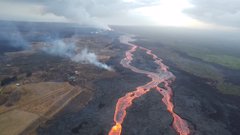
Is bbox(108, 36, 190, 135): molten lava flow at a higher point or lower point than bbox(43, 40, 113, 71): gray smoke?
lower

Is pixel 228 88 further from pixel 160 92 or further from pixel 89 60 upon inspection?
pixel 89 60

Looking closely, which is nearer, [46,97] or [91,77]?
[46,97]

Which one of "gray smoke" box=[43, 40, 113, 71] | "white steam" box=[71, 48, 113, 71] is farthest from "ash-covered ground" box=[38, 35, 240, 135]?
"gray smoke" box=[43, 40, 113, 71]

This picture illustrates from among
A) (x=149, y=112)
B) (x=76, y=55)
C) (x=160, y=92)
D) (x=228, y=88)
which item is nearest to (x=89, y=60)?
(x=76, y=55)

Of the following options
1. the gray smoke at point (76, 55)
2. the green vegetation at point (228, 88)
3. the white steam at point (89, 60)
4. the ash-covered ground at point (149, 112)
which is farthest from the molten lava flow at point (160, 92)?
the green vegetation at point (228, 88)

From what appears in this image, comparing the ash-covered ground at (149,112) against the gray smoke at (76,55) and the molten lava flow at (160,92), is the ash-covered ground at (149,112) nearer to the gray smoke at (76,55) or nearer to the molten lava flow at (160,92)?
the molten lava flow at (160,92)

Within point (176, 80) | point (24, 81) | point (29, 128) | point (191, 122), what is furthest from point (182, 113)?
point (24, 81)

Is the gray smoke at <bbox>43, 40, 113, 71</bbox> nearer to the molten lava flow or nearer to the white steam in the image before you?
the white steam

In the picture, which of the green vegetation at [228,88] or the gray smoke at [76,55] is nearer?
the green vegetation at [228,88]

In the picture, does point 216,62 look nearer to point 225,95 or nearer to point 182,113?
point 225,95

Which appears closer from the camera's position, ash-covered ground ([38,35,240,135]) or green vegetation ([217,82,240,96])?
ash-covered ground ([38,35,240,135])

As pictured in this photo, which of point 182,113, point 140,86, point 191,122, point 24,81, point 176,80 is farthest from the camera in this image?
point 176,80
